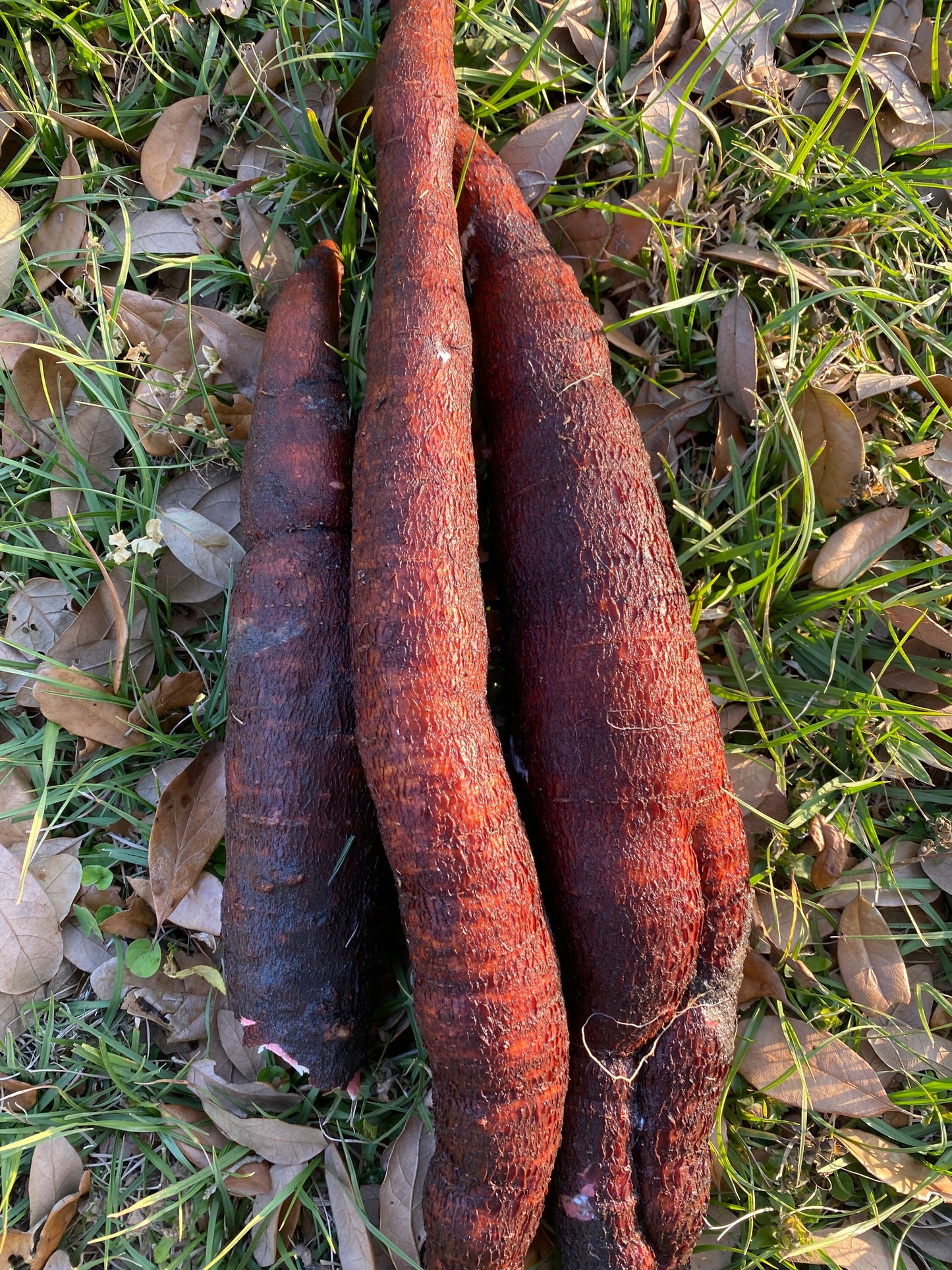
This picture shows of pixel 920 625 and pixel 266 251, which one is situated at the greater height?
pixel 266 251

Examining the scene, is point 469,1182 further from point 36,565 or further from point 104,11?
point 104,11

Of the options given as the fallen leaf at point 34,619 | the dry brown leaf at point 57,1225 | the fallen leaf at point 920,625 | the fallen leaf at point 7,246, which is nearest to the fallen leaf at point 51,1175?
the dry brown leaf at point 57,1225

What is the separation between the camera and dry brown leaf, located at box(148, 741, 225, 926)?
2.09 meters

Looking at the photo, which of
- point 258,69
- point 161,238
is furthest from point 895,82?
point 161,238

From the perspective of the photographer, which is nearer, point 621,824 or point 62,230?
point 621,824

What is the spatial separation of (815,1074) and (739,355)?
1.85 meters

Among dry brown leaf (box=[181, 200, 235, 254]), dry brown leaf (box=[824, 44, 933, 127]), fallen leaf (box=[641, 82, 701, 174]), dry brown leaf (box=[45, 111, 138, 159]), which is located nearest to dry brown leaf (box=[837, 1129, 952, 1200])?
fallen leaf (box=[641, 82, 701, 174])

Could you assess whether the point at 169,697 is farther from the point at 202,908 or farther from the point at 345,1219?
the point at 345,1219

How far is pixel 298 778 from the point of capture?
179cm

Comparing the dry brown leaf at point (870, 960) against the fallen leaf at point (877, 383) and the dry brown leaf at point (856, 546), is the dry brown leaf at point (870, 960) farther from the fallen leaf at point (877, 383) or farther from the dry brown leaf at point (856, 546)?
the fallen leaf at point (877, 383)

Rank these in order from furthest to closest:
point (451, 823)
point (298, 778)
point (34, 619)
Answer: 1. point (34, 619)
2. point (298, 778)
3. point (451, 823)

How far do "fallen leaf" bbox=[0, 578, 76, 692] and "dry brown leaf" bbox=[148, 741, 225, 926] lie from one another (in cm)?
53

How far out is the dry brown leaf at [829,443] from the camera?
2186mm

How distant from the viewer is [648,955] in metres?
1.65
